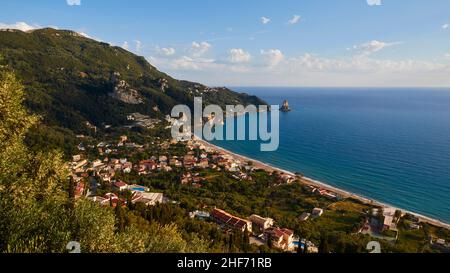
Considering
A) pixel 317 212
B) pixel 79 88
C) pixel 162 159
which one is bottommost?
pixel 317 212

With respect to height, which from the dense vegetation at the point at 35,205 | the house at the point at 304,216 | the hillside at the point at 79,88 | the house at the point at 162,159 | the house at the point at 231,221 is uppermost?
the hillside at the point at 79,88

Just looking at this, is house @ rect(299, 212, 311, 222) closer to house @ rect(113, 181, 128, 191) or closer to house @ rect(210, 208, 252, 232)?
house @ rect(210, 208, 252, 232)

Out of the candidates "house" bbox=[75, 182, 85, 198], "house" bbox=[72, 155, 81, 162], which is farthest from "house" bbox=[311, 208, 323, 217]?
"house" bbox=[72, 155, 81, 162]

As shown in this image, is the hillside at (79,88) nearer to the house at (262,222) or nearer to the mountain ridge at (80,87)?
the mountain ridge at (80,87)

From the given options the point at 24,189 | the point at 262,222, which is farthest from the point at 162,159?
the point at 24,189

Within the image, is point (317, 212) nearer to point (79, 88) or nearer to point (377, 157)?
point (377, 157)

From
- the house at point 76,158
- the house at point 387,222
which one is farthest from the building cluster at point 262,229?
the house at point 76,158
